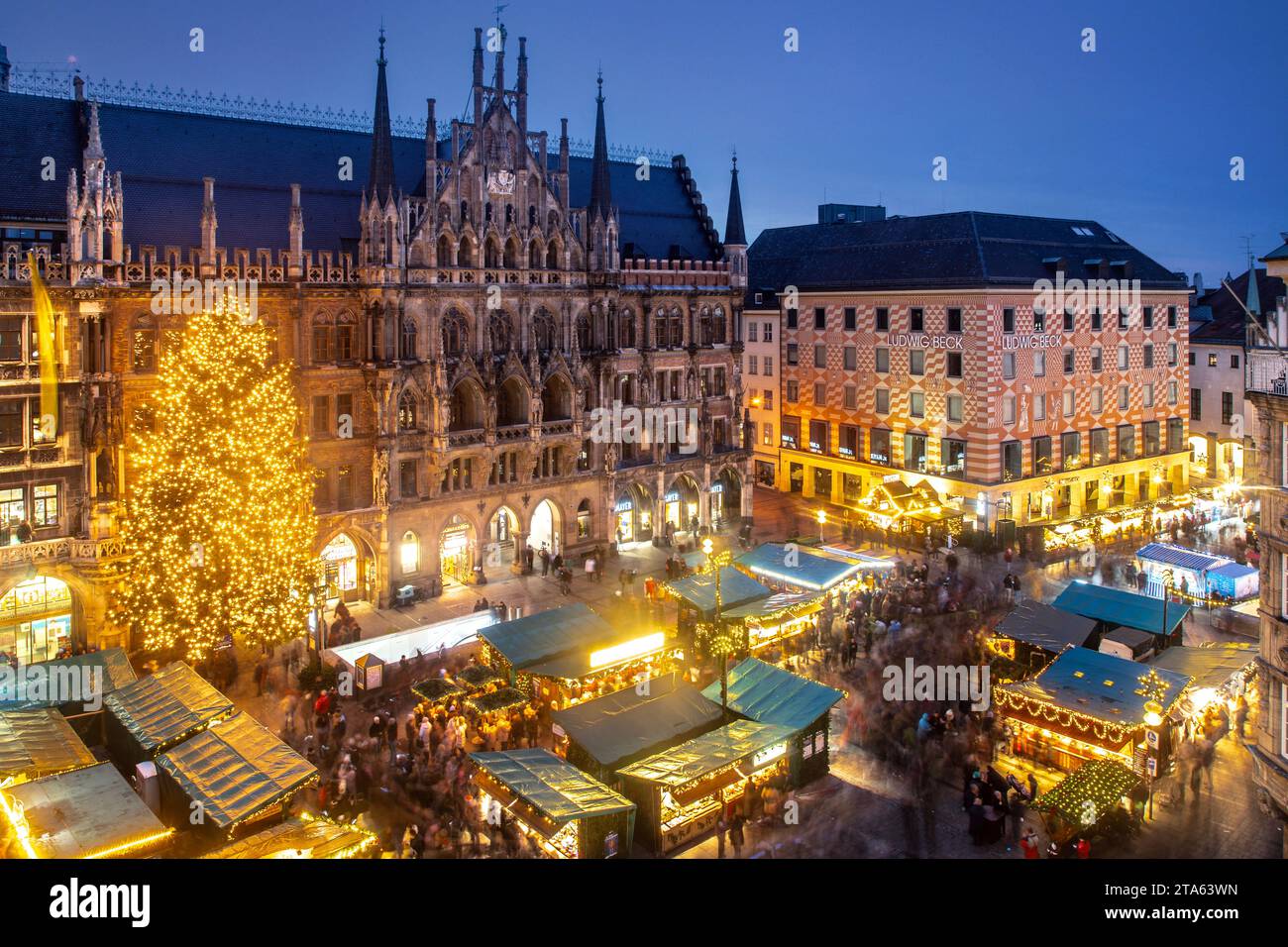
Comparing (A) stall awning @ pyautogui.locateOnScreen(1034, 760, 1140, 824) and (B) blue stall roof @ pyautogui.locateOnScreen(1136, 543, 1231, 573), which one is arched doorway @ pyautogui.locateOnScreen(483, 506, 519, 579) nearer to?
(B) blue stall roof @ pyautogui.locateOnScreen(1136, 543, 1231, 573)

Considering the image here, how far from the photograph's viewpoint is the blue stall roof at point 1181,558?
44.3 metres

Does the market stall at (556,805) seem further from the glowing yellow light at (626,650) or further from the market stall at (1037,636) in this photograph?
the market stall at (1037,636)

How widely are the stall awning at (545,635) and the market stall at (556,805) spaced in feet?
25.6

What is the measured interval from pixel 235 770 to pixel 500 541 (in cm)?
3097

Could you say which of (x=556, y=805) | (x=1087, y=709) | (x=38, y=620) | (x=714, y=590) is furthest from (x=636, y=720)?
(x=38, y=620)

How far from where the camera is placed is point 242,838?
22.8 metres

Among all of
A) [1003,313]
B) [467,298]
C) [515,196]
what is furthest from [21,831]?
[1003,313]

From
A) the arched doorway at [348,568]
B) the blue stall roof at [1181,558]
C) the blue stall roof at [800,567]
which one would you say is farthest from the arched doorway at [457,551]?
the blue stall roof at [1181,558]

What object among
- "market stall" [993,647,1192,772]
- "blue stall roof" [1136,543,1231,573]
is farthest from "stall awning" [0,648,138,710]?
"blue stall roof" [1136,543,1231,573]

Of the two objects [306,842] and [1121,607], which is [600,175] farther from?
[306,842]

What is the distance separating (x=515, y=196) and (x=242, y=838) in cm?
3654

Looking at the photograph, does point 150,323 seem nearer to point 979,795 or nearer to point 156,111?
point 156,111

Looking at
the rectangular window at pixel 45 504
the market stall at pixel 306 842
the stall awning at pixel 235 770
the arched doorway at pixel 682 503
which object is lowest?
the market stall at pixel 306 842

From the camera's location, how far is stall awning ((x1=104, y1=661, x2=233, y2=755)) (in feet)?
89.6
